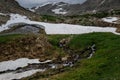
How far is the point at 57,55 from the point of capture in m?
96.9

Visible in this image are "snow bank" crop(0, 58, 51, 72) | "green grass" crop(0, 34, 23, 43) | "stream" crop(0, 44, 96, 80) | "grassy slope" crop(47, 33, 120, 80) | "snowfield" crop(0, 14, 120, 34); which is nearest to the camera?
"grassy slope" crop(47, 33, 120, 80)

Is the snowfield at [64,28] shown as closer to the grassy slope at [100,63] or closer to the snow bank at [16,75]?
the grassy slope at [100,63]

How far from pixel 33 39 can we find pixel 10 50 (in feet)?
26.7

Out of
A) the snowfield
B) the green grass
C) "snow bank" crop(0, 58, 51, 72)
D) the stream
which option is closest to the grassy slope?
the stream

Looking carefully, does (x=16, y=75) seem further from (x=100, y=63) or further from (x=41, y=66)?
(x=100, y=63)

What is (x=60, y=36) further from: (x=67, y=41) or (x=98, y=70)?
(x=98, y=70)

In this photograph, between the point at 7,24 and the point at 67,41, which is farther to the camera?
the point at 7,24

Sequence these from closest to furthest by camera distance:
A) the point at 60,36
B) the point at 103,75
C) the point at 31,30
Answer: the point at 103,75
the point at 60,36
the point at 31,30

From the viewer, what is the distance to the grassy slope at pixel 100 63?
68812 millimetres

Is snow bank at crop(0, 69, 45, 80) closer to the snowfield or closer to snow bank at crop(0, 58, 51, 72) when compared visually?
snow bank at crop(0, 58, 51, 72)

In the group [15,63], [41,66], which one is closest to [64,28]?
[15,63]

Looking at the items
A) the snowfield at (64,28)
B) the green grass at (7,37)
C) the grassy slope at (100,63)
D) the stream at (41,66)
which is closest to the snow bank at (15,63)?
the stream at (41,66)

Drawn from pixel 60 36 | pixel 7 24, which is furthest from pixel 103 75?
pixel 7 24

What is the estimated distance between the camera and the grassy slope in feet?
226
